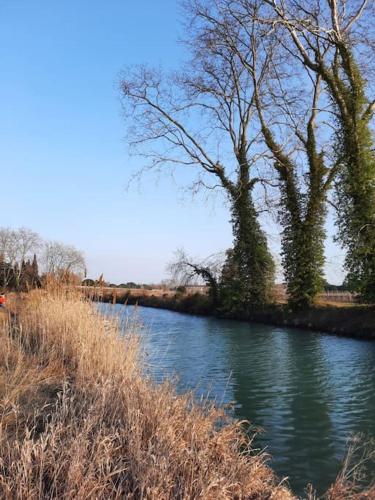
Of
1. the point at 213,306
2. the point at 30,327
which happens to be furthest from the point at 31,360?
the point at 213,306

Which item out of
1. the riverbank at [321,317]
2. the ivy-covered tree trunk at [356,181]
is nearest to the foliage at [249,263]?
the riverbank at [321,317]

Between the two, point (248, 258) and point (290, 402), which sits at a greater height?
point (248, 258)

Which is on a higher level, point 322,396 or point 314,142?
point 314,142

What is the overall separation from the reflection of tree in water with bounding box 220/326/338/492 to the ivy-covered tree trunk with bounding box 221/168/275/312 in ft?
32.4

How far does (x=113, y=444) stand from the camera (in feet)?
11.0

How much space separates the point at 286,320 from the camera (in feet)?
71.2

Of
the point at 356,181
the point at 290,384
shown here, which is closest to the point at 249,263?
the point at 356,181

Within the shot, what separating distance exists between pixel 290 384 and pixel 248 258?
16725mm

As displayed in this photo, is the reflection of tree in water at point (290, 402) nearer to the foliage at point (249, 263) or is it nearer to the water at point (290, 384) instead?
the water at point (290, 384)

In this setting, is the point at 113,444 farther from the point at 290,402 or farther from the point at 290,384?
→ the point at 290,384

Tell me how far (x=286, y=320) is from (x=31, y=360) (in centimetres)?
1690

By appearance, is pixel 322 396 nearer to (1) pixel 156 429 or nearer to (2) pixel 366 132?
(1) pixel 156 429

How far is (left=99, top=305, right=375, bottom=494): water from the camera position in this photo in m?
5.64

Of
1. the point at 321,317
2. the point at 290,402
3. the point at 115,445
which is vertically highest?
the point at 321,317
